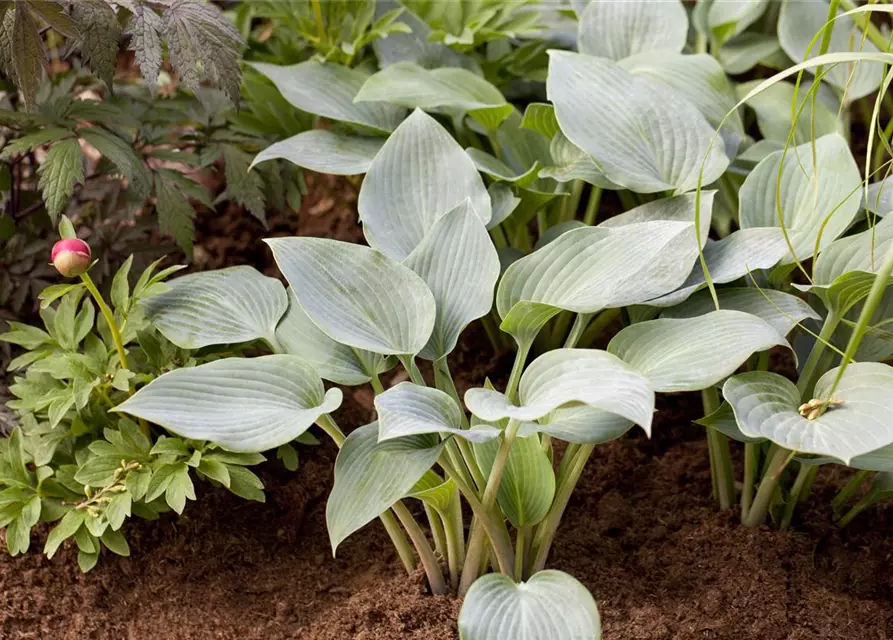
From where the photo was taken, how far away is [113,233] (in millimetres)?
1326

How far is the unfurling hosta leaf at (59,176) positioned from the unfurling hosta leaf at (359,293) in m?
0.34

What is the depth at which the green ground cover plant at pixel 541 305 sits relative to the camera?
854mm

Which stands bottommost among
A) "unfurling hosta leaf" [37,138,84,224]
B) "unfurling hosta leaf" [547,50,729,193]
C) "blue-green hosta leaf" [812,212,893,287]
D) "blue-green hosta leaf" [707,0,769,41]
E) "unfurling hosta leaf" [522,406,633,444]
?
"unfurling hosta leaf" [522,406,633,444]

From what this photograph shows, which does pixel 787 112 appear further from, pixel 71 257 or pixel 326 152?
pixel 71 257

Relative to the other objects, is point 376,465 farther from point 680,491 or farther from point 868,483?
point 868,483

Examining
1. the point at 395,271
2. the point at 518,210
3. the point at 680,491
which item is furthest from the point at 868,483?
the point at 395,271

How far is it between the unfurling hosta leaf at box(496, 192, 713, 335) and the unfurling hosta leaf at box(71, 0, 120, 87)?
58cm

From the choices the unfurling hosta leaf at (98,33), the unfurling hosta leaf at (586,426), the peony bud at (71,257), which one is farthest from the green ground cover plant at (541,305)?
the unfurling hosta leaf at (98,33)

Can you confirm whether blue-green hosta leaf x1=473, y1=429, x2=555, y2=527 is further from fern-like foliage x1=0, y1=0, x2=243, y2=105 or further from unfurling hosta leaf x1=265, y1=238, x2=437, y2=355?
fern-like foliage x1=0, y1=0, x2=243, y2=105

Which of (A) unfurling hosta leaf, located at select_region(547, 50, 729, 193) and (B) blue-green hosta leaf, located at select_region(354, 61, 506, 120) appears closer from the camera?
(A) unfurling hosta leaf, located at select_region(547, 50, 729, 193)

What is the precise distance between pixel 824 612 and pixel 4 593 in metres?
1.00

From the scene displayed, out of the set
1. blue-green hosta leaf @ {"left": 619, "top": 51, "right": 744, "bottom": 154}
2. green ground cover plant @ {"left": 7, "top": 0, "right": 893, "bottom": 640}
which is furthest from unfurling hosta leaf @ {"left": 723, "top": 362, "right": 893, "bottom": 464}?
blue-green hosta leaf @ {"left": 619, "top": 51, "right": 744, "bottom": 154}

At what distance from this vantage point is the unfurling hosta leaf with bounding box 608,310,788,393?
0.86 meters

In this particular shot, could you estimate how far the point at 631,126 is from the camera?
1.18 m
